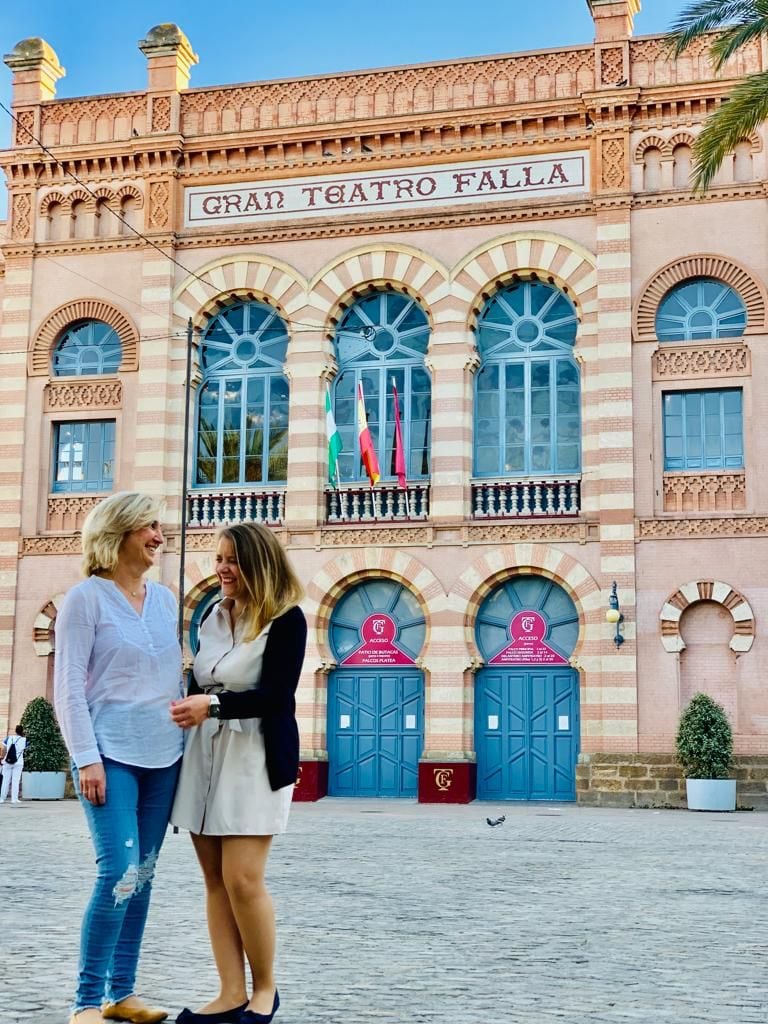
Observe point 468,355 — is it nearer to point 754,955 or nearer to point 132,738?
point 754,955

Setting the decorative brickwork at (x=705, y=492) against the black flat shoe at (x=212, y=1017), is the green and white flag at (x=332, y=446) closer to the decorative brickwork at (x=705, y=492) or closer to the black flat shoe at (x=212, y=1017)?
the decorative brickwork at (x=705, y=492)

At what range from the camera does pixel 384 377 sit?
25438 millimetres

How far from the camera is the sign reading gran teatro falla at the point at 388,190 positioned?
25016 millimetres

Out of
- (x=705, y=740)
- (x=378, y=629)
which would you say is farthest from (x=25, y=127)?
(x=705, y=740)

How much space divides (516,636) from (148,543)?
733 inches

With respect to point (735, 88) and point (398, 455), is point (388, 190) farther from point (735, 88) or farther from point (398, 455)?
point (735, 88)

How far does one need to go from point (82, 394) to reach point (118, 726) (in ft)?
71.5

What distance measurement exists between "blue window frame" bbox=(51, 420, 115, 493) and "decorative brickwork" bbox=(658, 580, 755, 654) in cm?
1066

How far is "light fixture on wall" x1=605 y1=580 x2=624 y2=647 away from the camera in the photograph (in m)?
22.9

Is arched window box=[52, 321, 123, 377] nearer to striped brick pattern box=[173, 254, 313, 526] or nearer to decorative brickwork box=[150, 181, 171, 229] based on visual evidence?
striped brick pattern box=[173, 254, 313, 526]

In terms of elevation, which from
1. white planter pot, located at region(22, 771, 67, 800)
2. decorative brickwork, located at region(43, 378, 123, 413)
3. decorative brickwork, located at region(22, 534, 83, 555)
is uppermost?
decorative brickwork, located at region(43, 378, 123, 413)

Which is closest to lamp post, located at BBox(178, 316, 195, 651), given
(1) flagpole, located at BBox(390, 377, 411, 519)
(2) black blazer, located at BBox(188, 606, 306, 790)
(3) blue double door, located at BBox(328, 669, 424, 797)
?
(3) blue double door, located at BBox(328, 669, 424, 797)

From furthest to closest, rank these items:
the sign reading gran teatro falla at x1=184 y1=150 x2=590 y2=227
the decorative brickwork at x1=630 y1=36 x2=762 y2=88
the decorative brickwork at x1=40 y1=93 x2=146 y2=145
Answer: the decorative brickwork at x1=40 y1=93 x2=146 y2=145 → the sign reading gran teatro falla at x1=184 y1=150 x2=590 y2=227 → the decorative brickwork at x1=630 y1=36 x2=762 y2=88

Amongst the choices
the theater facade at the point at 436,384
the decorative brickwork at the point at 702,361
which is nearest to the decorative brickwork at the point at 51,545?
the theater facade at the point at 436,384
